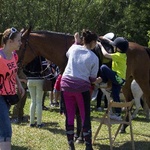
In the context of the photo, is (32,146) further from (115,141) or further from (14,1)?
(14,1)

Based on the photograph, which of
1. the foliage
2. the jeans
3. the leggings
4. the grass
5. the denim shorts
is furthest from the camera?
the foliage

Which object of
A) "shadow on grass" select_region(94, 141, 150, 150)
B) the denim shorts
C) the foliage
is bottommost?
"shadow on grass" select_region(94, 141, 150, 150)

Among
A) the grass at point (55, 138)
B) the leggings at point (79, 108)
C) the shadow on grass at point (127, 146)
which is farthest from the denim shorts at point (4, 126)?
the shadow on grass at point (127, 146)

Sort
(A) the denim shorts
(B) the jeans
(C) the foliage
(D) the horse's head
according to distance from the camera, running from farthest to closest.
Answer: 1. (C) the foliage
2. (B) the jeans
3. (D) the horse's head
4. (A) the denim shorts

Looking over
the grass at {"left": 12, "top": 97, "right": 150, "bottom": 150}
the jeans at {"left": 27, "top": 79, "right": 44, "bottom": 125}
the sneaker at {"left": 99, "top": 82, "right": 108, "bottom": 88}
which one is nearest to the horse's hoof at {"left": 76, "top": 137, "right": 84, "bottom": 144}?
the grass at {"left": 12, "top": 97, "right": 150, "bottom": 150}

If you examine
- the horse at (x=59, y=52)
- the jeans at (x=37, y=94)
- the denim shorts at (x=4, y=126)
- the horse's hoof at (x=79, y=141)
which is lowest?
the horse's hoof at (x=79, y=141)

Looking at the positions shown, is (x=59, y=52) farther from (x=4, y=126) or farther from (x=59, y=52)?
(x=4, y=126)

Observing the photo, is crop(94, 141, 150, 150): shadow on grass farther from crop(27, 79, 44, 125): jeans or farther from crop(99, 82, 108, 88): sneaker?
crop(27, 79, 44, 125): jeans

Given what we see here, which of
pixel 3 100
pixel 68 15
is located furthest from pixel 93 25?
pixel 3 100

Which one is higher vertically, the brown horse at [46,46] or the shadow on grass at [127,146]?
the brown horse at [46,46]

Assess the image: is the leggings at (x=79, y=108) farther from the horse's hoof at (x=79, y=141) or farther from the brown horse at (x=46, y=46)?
the brown horse at (x=46, y=46)

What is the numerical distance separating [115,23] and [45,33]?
18.4 metres

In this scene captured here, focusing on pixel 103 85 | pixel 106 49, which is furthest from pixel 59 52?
pixel 103 85

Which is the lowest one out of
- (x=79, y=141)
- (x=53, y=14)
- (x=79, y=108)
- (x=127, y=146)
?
(x=127, y=146)
